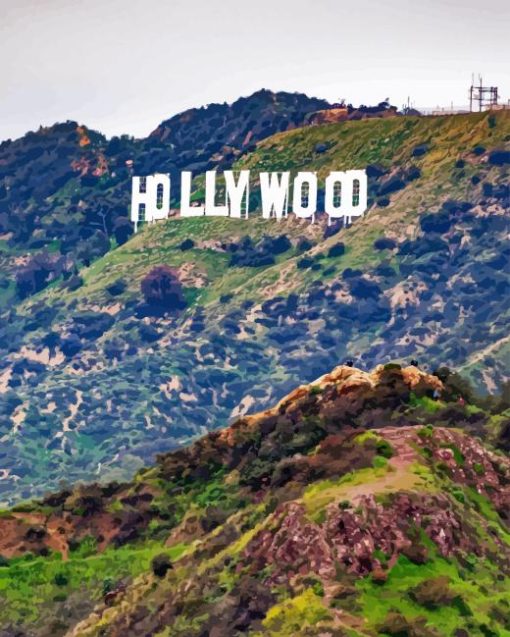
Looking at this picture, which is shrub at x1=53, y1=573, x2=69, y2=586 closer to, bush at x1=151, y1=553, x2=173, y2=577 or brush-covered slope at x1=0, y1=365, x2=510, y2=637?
brush-covered slope at x1=0, y1=365, x2=510, y2=637

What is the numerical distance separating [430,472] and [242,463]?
2810 centimetres

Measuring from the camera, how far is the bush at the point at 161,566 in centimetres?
14088

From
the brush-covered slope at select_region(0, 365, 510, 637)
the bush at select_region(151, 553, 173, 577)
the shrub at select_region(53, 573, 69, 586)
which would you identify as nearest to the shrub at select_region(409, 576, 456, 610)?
the brush-covered slope at select_region(0, 365, 510, 637)

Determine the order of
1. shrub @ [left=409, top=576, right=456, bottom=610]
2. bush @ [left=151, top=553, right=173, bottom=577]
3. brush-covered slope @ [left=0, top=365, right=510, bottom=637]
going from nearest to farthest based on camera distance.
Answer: shrub @ [left=409, top=576, right=456, bottom=610], brush-covered slope @ [left=0, top=365, right=510, bottom=637], bush @ [left=151, top=553, right=173, bottom=577]

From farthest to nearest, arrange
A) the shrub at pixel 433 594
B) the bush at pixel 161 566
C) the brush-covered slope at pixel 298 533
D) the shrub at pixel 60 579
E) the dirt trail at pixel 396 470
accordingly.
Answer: the shrub at pixel 60 579 → the bush at pixel 161 566 → the dirt trail at pixel 396 470 → the brush-covered slope at pixel 298 533 → the shrub at pixel 433 594

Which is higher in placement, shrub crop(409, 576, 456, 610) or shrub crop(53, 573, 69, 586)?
shrub crop(409, 576, 456, 610)

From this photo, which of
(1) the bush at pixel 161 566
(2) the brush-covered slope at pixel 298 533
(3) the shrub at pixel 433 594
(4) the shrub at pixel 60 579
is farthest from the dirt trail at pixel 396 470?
(4) the shrub at pixel 60 579

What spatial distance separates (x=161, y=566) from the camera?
465ft

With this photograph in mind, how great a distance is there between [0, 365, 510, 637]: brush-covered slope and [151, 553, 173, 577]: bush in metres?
0.17

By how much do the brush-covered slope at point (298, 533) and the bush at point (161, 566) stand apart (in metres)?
0.17

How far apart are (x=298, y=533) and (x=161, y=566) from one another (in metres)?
19.0

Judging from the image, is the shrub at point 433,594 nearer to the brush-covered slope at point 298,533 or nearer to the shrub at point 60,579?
the brush-covered slope at point 298,533

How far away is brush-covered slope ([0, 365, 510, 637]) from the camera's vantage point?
119 m

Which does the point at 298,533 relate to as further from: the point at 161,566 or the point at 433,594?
the point at 161,566
